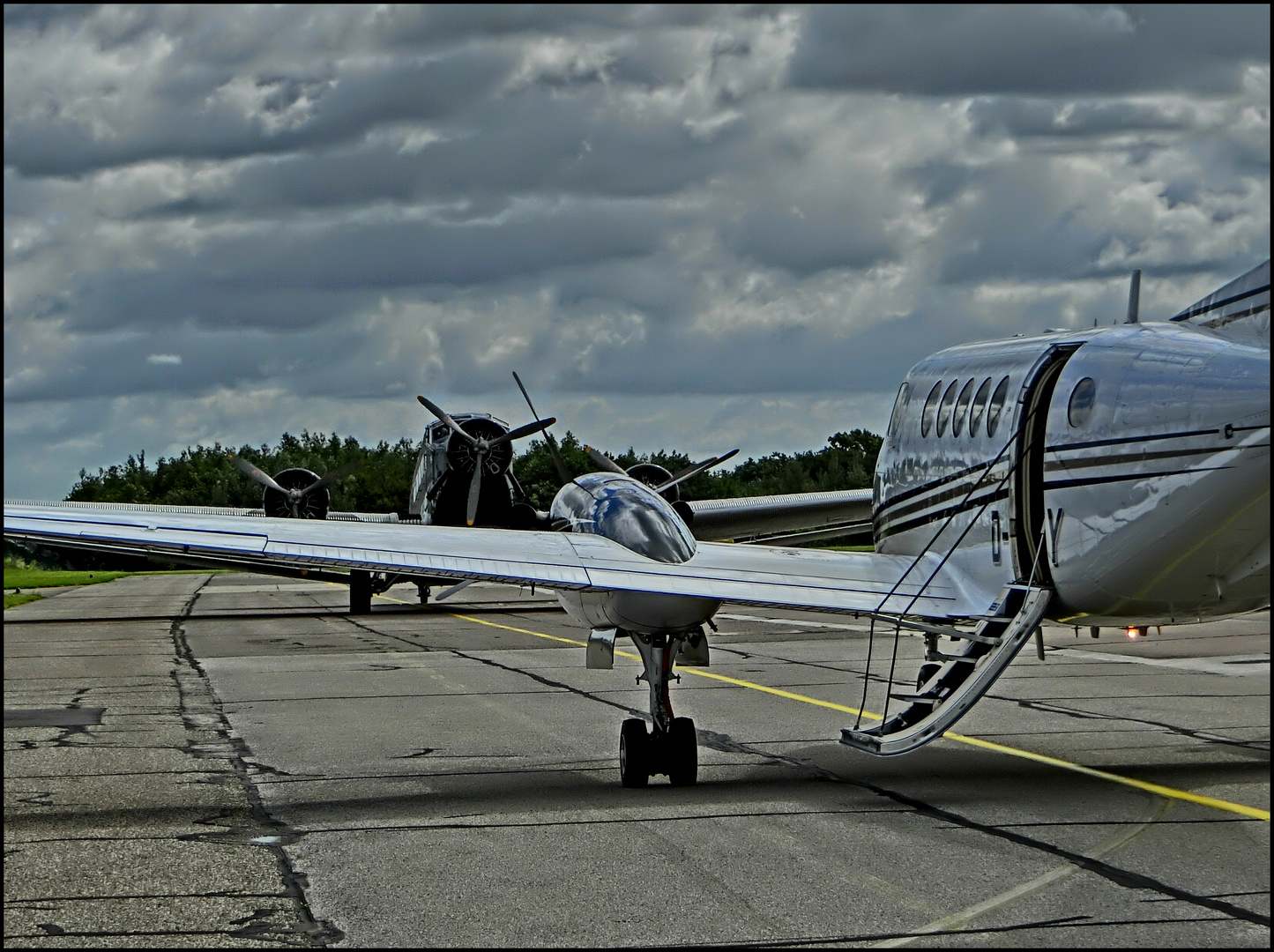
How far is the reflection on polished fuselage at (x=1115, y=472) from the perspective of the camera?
889 centimetres

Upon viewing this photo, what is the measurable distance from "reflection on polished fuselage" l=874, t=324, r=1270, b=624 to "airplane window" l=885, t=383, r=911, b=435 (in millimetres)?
1132

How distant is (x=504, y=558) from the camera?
417 inches

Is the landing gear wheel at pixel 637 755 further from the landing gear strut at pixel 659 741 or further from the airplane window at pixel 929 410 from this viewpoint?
the airplane window at pixel 929 410

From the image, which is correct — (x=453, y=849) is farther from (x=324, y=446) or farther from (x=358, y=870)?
(x=324, y=446)

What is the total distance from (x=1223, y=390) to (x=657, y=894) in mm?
4741

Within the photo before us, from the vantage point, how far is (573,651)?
2428 centimetres

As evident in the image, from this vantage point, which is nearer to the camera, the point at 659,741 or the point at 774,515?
the point at 659,741

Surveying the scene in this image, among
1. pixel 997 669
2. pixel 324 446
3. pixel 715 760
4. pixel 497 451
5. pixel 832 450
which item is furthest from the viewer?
pixel 324 446

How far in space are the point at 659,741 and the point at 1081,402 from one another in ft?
13.7

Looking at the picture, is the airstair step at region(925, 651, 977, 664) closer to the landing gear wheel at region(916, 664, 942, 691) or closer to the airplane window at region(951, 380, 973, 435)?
the landing gear wheel at region(916, 664, 942, 691)

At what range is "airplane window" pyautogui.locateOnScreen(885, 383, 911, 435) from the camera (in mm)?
13477

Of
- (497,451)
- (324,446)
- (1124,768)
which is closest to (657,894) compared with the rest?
(1124,768)

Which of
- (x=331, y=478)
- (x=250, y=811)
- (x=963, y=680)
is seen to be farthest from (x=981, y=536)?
(x=331, y=478)

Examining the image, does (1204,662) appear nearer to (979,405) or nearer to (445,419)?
(979,405)
